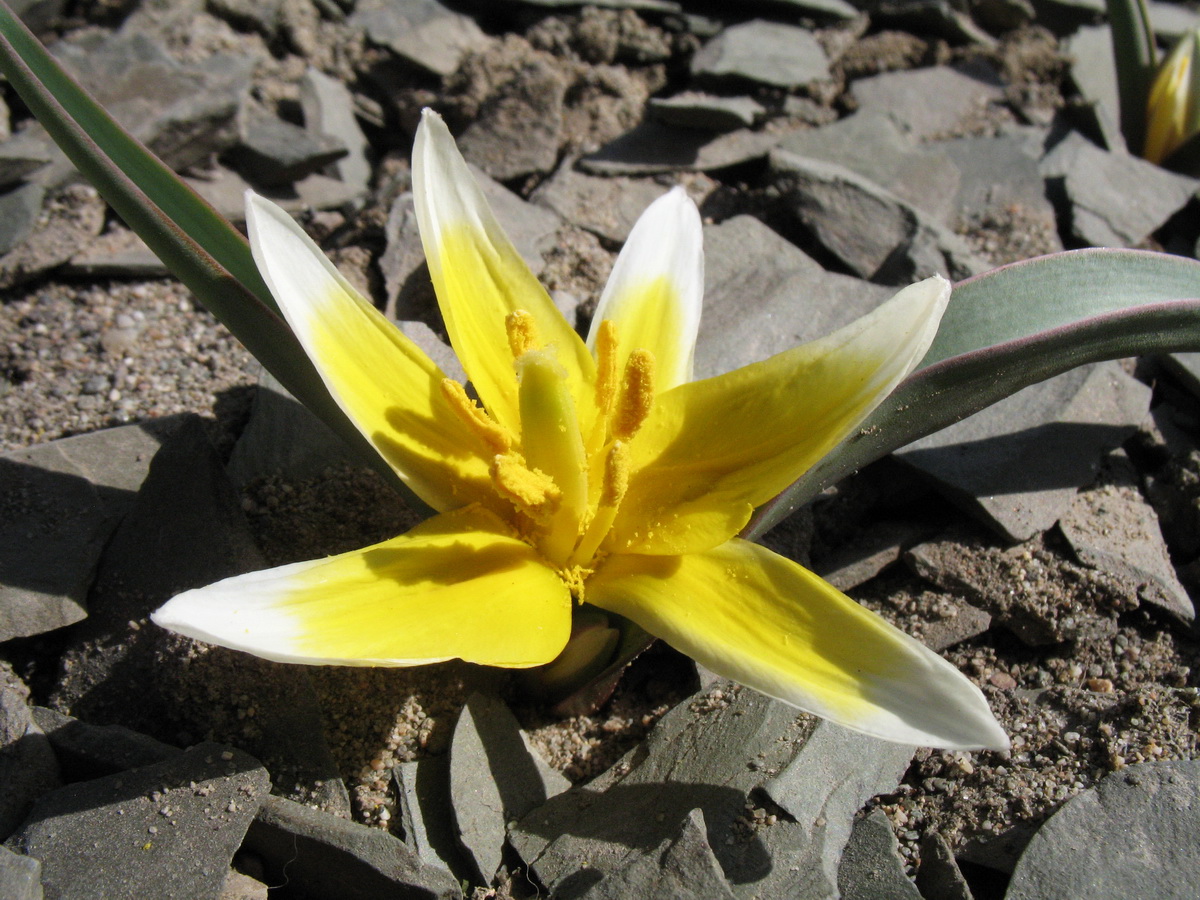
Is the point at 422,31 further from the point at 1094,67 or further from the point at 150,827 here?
the point at 150,827

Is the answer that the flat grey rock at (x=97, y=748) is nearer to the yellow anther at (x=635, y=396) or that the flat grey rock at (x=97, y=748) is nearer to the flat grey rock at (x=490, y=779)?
the flat grey rock at (x=490, y=779)

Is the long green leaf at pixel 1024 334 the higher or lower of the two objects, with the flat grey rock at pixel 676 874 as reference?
higher

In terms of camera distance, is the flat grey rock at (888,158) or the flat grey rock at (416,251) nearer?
the flat grey rock at (416,251)

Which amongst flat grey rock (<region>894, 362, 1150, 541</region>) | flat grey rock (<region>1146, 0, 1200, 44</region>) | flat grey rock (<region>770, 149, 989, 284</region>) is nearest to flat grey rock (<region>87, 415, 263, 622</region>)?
flat grey rock (<region>894, 362, 1150, 541</region>)

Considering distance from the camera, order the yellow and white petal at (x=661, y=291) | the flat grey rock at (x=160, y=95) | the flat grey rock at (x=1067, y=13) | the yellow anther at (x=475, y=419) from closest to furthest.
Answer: the yellow anther at (x=475, y=419)
the yellow and white petal at (x=661, y=291)
the flat grey rock at (x=160, y=95)
the flat grey rock at (x=1067, y=13)

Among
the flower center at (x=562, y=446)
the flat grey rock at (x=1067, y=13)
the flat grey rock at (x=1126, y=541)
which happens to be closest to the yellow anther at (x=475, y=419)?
the flower center at (x=562, y=446)

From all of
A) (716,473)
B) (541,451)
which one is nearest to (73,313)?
(541,451)

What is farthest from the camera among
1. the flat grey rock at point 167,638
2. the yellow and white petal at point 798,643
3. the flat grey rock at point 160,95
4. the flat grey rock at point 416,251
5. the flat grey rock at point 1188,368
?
the flat grey rock at point 160,95

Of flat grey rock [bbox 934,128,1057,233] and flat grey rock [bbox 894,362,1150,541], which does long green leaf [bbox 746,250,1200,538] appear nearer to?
flat grey rock [bbox 894,362,1150,541]
